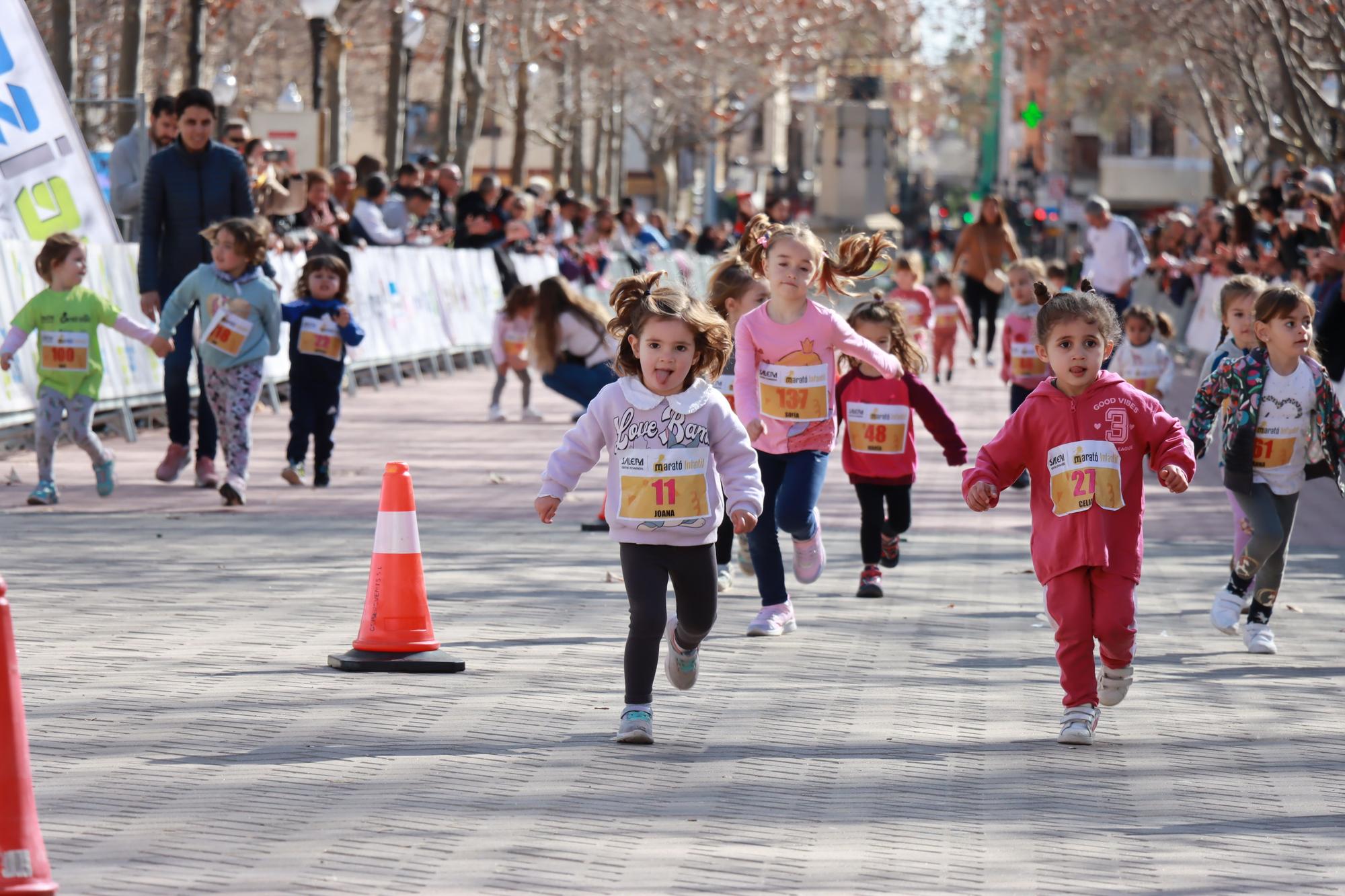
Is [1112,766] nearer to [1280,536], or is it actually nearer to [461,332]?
[1280,536]

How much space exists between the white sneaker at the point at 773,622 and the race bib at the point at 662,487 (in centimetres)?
220

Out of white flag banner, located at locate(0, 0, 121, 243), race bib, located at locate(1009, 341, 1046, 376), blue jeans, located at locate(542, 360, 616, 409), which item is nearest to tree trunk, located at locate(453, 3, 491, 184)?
white flag banner, located at locate(0, 0, 121, 243)

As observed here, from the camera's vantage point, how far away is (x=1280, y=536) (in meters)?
8.92

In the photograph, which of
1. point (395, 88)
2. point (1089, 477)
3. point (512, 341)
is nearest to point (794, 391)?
point (1089, 477)

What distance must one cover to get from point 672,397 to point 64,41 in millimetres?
17328

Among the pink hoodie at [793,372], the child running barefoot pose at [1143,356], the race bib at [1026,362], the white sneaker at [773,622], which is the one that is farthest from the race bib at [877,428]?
the race bib at [1026,362]

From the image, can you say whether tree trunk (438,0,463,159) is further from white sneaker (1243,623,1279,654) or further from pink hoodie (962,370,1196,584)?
pink hoodie (962,370,1196,584)

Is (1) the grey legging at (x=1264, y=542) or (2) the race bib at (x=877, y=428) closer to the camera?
(1) the grey legging at (x=1264, y=542)

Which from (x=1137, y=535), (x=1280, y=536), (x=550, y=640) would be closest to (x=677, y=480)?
(x=1137, y=535)

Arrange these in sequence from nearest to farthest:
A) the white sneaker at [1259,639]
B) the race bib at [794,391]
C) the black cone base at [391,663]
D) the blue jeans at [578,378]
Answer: the black cone base at [391,663] < the white sneaker at [1259,639] < the race bib at [794,391] < the blue jeans at [578,378]

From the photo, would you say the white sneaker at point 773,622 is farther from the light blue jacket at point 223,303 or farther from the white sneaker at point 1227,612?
Answer: the light blue jacket at point 223,303

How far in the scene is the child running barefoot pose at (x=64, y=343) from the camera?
12336mm

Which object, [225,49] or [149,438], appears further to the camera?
[225,49]

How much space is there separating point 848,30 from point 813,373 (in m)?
40.6
